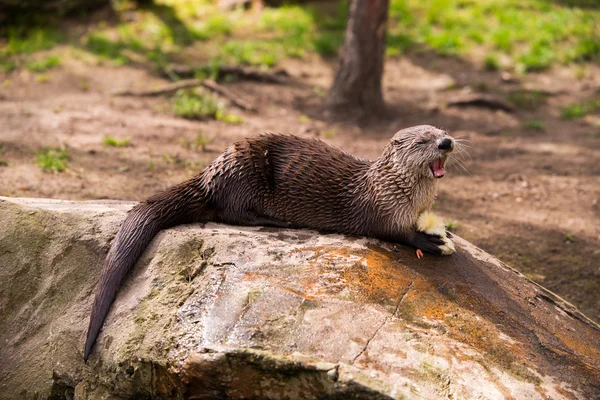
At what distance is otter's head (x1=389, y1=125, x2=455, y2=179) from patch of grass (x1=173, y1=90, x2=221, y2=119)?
3950 mm

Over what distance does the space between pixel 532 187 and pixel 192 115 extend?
3.45m

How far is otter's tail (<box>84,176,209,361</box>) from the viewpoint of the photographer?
9.44 ft

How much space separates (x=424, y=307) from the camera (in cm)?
280

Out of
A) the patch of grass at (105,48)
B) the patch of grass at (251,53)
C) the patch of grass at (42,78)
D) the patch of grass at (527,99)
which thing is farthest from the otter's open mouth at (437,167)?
the patch of grass at (105,48)

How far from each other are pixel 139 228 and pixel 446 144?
1.51 metres

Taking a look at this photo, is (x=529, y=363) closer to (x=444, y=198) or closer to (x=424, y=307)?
(x=424, y=307)

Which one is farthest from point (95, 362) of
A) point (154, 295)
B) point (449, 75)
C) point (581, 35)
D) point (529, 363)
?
point (581, 35)

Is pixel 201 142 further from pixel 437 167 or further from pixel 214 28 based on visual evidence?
pixel 214 28

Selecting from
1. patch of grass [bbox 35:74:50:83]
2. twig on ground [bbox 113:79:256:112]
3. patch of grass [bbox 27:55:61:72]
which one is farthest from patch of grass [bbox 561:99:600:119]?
patch of grass [bbox 27:55:61:72]

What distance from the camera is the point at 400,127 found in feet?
23.0

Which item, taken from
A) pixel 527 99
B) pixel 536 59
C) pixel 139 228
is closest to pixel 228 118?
pixel 527 99

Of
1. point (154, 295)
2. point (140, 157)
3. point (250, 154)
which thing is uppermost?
point (250, 154)

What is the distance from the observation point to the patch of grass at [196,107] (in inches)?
269

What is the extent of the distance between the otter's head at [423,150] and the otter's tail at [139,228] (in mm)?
1031
